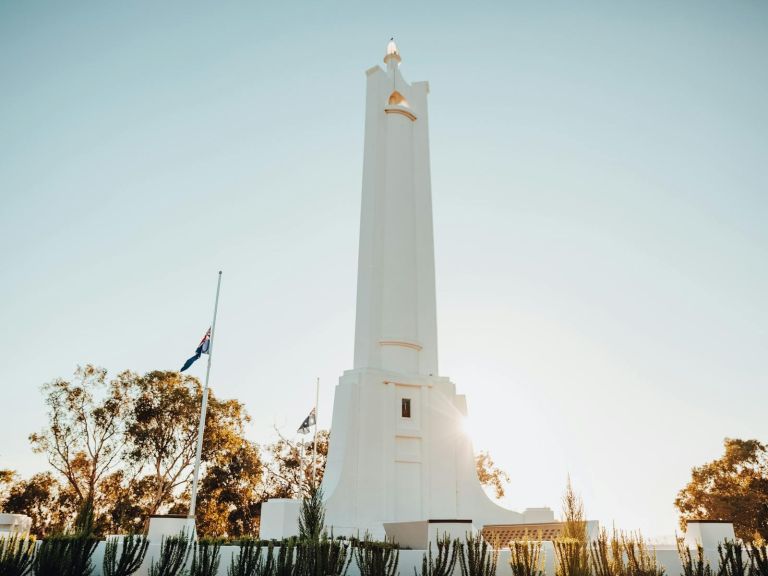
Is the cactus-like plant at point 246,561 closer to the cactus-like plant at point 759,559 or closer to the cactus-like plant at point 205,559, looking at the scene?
the cactus-like plant at point 205,559

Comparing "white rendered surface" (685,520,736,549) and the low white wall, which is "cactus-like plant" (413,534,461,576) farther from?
"white rendered surface" (685,520,736,549)

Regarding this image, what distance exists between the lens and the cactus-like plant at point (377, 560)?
33.2 ft

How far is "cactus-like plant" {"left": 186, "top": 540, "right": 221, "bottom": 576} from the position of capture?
400 inches

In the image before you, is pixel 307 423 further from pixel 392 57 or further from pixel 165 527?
pixel 392 57

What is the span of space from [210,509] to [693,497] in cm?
2705

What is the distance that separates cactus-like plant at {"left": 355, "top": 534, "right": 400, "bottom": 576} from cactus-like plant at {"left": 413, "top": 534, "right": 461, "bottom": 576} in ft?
1.66

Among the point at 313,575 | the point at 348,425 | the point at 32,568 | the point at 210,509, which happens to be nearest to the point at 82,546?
the point at 32,568

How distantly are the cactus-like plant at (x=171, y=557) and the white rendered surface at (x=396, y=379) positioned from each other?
5080 mm

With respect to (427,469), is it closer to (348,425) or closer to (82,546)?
(348,425)

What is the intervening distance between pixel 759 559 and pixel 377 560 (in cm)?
662

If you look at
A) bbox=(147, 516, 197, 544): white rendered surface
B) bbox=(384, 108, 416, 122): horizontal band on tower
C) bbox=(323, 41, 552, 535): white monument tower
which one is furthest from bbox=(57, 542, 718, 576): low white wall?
bbox=(384, 108, 416, 122): horizontal band on tower

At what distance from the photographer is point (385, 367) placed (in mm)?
17969

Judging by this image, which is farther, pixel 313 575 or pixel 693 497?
pixel 693 497

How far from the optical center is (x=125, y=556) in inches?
386
